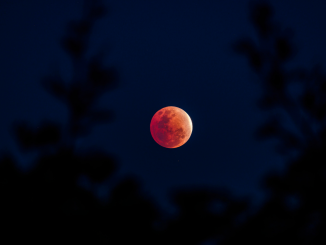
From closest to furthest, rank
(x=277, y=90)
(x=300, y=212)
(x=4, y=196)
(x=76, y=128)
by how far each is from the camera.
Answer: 1. (x=4, y=196)
2. (x=76, y=128)
3. (x=300, y=212)
4. (x=277, y=90)

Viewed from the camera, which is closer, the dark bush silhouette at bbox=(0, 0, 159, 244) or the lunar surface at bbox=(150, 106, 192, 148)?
the dark bush silhouette at bbox=(0, 0, 159, 244)

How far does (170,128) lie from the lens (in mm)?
6305

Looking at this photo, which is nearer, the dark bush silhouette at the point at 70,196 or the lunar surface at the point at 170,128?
the dark bush silhouette at the point at 70,196

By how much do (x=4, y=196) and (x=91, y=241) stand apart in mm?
1461

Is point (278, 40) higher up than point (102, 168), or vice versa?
point (278, 40)

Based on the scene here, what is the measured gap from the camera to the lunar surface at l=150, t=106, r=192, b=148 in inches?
248

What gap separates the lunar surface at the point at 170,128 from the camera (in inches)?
248

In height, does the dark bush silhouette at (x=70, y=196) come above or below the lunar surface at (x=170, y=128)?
below

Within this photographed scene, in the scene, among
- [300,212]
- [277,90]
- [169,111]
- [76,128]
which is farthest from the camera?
[169,111]

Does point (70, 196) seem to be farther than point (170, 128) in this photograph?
No

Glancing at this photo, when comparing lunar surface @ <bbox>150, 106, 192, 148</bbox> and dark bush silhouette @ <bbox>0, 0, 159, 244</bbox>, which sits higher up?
lunar surface @ <bbox>150, 106, 192, 148</bbox>

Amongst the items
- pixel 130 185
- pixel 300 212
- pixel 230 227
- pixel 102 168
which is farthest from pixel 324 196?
pixel 102 168

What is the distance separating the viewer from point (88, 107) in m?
4.20

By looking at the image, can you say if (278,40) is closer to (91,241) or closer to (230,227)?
(230,227)
